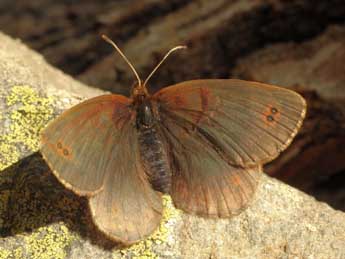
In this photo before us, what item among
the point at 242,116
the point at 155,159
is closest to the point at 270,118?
the point at 242,116

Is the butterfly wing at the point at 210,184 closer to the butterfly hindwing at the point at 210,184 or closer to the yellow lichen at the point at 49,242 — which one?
the butterfly hindwing at the point at 210,184

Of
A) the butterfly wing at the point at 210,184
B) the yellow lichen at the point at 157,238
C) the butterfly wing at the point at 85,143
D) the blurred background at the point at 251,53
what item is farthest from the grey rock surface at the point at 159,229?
the blurred background at the point at 251,53

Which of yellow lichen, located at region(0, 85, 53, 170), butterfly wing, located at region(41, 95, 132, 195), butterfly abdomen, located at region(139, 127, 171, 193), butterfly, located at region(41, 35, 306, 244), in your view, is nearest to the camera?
butterfly wing, located at region(41, 95, 132, 195)

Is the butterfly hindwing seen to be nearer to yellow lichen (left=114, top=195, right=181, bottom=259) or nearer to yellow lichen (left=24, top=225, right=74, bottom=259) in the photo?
yellow lichen (left=114, top=195, right=181, bottom=259)

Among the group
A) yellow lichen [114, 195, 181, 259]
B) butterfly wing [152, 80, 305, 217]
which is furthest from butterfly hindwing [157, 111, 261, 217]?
yellow lichen [114, 195, 181, 259]

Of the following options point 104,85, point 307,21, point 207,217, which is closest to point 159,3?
point 104,85

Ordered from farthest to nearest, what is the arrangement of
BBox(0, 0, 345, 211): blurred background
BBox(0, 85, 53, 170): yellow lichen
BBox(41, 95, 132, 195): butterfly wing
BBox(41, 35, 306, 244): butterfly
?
BBox(0, 0, 345, 211): blurred background → BBox(0, 85, 53, 170): yellow lichen → BBox(41, 35, 306, 244): butterfly → BBox(41, 95, 132, 195): butterfly wing
